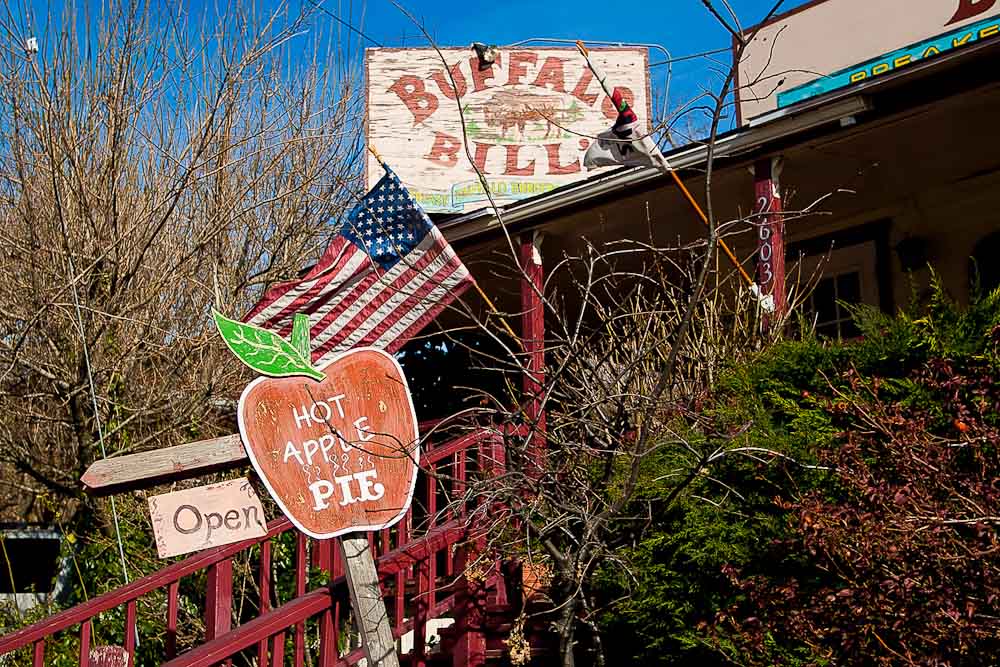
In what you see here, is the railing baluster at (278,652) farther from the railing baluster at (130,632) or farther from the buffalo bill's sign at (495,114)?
the buffalo bill's sign at (495,114)

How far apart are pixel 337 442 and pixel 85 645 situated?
2.35 metres

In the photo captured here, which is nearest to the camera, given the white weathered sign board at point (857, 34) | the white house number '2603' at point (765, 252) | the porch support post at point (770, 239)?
the porch support post at point (770, 239)

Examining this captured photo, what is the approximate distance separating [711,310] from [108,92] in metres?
6.20

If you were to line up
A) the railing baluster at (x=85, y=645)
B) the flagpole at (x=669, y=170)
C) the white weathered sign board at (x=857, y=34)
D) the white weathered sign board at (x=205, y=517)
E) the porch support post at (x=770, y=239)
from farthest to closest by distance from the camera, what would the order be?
1. the white weathered sign board at (x=857, y=34)
2. the porch support post at (x=770, y=239)
3. the railing baluster at (x=85, y=645)
4. the white weathered sign board at (x=205, y=517)
5. the flagpole at (x=669, y=170)

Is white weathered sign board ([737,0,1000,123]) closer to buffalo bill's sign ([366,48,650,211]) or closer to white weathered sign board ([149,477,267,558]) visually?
buffalo bill's sign ([366,48,650,211])

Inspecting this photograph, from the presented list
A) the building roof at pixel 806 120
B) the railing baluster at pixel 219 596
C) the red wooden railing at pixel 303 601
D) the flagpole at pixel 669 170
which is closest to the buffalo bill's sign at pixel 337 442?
the red wooden railing at pixel 303 601

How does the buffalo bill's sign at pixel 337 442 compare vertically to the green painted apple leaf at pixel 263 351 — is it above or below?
below

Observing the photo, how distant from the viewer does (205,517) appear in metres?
4.84

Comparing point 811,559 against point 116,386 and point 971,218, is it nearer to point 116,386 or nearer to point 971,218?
point 971,218

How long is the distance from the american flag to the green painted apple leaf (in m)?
1.29

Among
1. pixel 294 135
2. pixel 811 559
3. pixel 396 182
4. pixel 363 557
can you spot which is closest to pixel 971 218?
pixel 396 182

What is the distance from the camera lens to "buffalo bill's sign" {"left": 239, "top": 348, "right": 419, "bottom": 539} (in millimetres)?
4918

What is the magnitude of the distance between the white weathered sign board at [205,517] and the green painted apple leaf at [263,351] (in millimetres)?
523

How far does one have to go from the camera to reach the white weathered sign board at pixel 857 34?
32.2 feet
